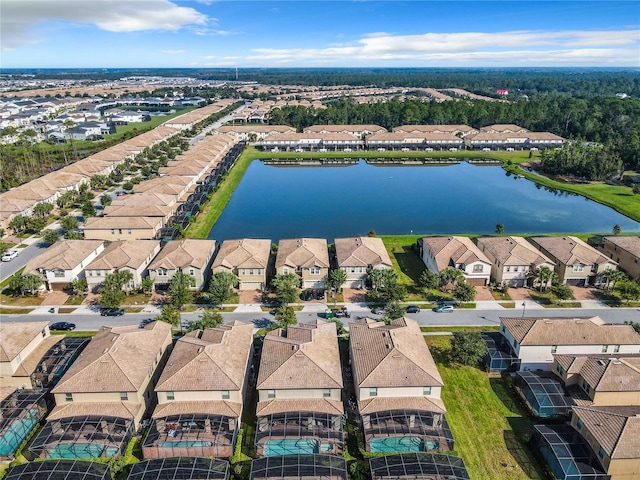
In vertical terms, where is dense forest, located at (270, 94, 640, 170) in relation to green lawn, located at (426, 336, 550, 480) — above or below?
above

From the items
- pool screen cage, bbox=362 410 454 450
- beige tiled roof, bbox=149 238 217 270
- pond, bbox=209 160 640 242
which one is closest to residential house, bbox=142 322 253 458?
pool screen cage, bbox=362 410 454 450

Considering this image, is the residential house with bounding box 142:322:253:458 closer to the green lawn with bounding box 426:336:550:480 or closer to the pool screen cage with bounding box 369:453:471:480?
the pool screen cage with bounding box 369:453:471:480

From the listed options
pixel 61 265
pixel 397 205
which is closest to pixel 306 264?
pixel 61 265

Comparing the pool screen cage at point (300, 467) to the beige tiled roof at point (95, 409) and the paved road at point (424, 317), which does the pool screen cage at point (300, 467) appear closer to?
the beige tiled roof at point (95, 409)

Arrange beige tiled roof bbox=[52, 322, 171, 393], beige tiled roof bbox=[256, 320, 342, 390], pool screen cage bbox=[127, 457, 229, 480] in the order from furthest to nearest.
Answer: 1. beige tiled roof bbox=[256, 320, 342, 390]
2. beige tiled roof bbox=[52, 322, 171, 393]
3. pool screen cage bbox=[127, 457, 229, 480]

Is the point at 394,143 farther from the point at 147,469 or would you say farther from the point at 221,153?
the point at 147,469

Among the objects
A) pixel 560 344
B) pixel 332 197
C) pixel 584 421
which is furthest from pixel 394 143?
pixel 584 421
